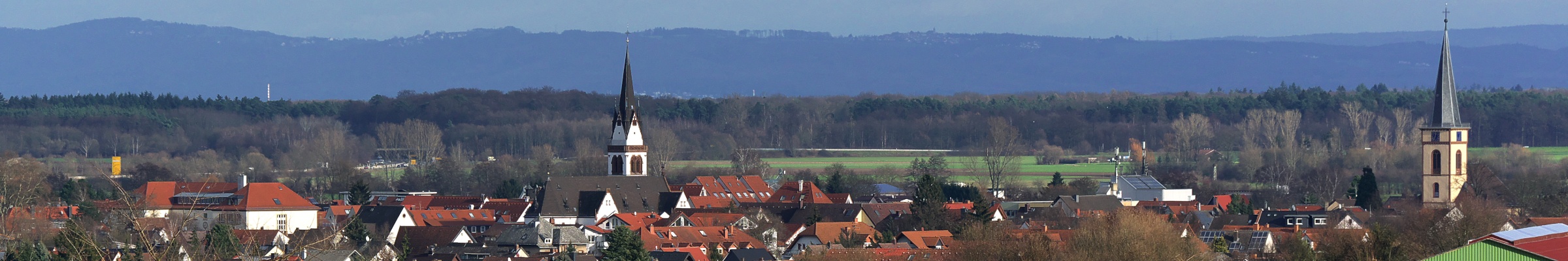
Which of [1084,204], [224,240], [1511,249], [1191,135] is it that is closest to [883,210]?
[1084,204]

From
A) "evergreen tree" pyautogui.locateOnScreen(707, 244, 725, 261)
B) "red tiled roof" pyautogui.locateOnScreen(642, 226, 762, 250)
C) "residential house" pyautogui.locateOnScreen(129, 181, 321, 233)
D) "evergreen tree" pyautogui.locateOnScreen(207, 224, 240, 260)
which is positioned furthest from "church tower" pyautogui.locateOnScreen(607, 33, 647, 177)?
"evergreen tree" pyautogui.locateOnScreen(207, 224, 240, 260)

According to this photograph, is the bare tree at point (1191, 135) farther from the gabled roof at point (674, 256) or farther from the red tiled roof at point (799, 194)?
the gabled roof at point (674, 256)

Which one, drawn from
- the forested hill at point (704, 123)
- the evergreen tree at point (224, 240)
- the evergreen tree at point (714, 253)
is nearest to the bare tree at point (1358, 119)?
the forested hill at point (704, 123)

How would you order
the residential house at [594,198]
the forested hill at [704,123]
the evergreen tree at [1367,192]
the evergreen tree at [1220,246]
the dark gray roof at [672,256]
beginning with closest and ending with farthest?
1. the dark gray roof at [672,256]
2. the evergreen tree at [1220,246]
3. the residential house at [594,198]
4. the evergreen tree at [1367,192]
5. the forested hill at [704,123]

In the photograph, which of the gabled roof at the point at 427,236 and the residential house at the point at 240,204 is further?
the residential house at the point at 240,204

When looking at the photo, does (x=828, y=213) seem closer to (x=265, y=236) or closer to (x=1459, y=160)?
(x=265, y=236)

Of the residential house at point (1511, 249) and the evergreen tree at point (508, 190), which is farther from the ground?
the residential house at point (1511, 249)
